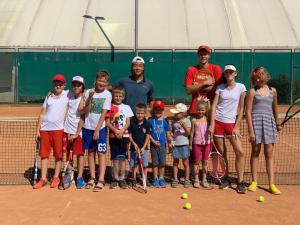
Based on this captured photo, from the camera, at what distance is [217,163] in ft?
20.0

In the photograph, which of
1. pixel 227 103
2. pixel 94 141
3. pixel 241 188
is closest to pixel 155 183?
pixel 94 141

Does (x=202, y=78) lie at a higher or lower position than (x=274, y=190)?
higher

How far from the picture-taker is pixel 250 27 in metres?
24.7

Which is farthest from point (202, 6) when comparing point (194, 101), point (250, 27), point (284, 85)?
point (194, 101)

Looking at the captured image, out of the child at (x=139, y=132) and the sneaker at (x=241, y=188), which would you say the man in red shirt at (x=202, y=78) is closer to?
the child at (x=139, y=132)

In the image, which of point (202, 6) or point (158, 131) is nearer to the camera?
point (158, 131)

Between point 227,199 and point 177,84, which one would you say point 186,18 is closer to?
point 177,84

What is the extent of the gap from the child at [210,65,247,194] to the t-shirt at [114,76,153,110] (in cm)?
99

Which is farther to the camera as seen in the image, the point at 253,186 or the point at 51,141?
the point at 51,141

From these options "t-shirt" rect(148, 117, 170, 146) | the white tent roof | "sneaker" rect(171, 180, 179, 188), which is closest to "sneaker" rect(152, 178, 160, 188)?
"sneaker" rect(171, 180, 179, 188)

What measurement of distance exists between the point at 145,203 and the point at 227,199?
106cm

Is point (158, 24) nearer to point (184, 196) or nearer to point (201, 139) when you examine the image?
point (201, 139)

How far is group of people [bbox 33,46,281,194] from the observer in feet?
18.9

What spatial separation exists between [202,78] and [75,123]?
1895 mm
